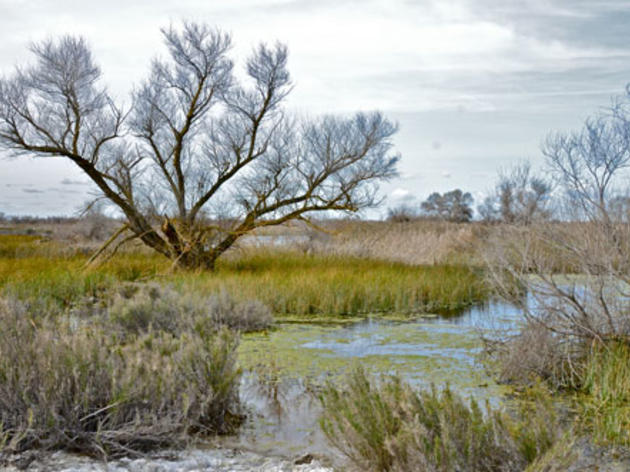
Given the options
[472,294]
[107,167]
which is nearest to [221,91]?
[107,167]

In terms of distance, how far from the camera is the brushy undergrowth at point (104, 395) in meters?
4.33

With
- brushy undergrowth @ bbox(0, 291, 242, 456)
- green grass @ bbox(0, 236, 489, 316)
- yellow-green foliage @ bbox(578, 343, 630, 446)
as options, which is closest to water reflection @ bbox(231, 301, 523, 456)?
brushy undergrowth @ bbox(0, 291, 242, 456)

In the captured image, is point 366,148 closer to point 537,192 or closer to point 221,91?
point 221,91

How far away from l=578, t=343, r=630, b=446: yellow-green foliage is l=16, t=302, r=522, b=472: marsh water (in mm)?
785

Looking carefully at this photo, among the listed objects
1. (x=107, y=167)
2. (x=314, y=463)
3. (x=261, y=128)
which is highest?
(x=261, y=128)

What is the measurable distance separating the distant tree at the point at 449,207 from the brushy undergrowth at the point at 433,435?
38.4 m

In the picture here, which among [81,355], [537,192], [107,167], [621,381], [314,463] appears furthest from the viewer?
[107,167]

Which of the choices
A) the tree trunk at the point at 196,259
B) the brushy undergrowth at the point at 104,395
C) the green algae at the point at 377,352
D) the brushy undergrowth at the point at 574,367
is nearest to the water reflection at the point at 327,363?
the green algae at the point at 377,352

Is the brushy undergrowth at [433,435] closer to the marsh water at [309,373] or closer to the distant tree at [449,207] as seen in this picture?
the marsh water at [309,373]

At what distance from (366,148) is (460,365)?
9593 mm

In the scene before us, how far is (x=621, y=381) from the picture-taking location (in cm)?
562

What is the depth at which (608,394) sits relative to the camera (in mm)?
5543

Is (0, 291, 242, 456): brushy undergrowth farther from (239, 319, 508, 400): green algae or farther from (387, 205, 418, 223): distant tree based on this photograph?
(387, 205, 418, 223): distant tree

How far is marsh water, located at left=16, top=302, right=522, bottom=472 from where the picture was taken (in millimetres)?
4312
